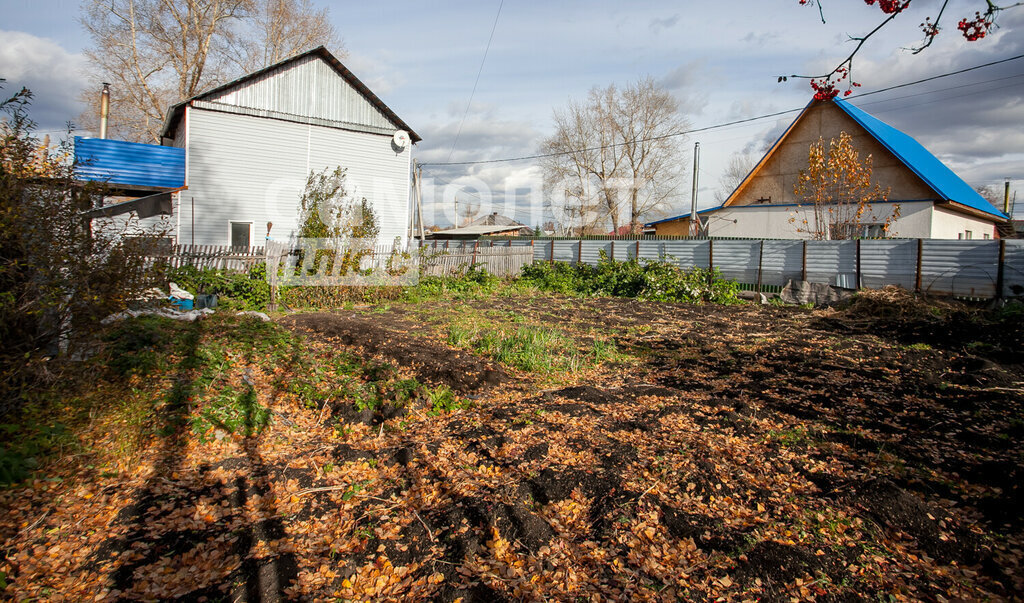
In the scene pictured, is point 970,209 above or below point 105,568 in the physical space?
above

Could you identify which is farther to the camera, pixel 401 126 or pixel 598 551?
pixel 401 126

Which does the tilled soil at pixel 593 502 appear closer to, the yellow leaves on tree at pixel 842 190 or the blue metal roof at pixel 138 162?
the yellow leaves on tree at pixel 842 190

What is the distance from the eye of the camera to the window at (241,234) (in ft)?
50.6

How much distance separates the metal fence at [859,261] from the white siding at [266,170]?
14.1 ft

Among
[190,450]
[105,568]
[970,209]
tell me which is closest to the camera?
[105,568]

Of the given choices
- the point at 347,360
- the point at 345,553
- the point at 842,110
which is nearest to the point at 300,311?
the point at 347,360

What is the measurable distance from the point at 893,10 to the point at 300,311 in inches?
401

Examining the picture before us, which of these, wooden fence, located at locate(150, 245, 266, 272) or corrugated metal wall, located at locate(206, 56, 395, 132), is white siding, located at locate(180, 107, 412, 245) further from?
wooden fence, located at locate(150, 245, 266, 272)

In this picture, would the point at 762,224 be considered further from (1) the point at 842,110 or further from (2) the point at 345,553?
(2) the point at 345,553

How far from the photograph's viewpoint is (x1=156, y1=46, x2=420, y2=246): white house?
580 inches

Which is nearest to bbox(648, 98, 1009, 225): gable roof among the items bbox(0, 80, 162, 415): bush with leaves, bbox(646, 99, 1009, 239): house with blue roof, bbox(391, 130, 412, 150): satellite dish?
bbox(646, 99, 1009, 239): house with blue roof

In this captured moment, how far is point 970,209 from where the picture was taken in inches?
698

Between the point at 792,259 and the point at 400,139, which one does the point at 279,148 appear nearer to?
the point at 400,139

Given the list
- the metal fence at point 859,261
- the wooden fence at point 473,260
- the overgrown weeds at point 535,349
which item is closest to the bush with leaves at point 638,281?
the metal fence at point 859,261
